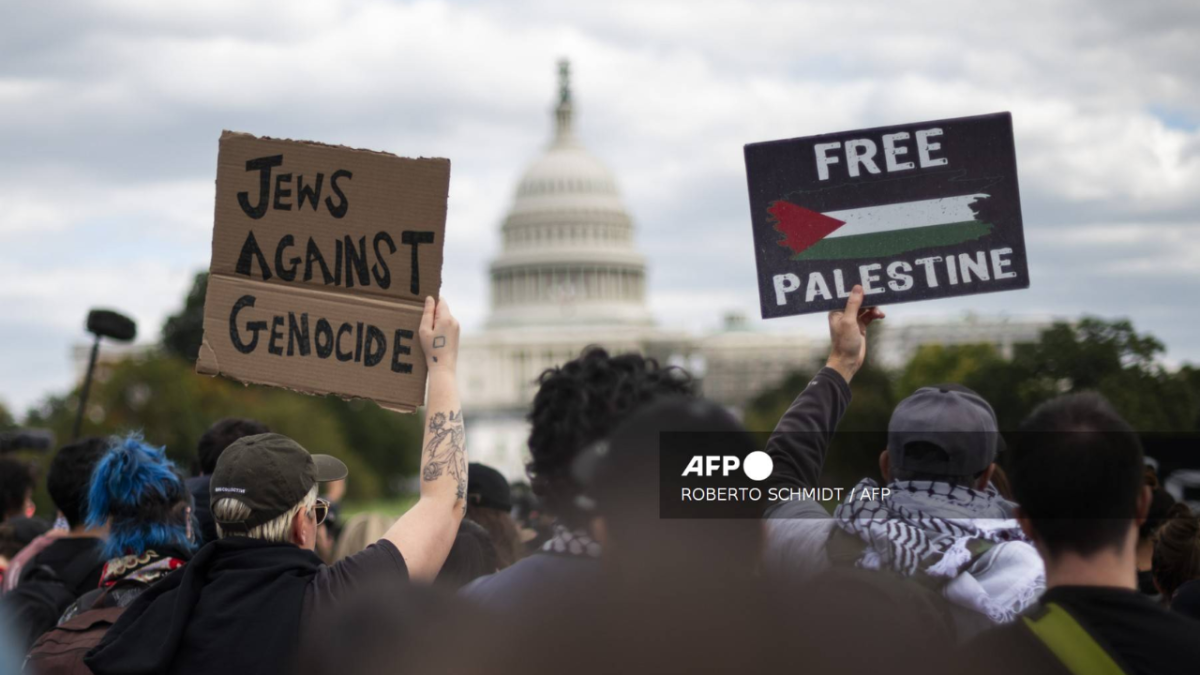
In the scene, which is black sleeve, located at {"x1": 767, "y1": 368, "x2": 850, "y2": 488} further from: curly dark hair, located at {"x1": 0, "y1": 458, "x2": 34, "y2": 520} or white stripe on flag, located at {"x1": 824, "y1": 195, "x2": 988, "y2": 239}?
curly dark hair, located at {"x1": 0, "y1": 458, "x2": 34, "y2": 520}

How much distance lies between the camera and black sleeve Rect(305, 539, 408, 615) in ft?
12.3

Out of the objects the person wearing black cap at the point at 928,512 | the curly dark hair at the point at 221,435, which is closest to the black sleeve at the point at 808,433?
the person wearing black cap at the point at 928,512

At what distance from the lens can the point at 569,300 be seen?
5226 inches

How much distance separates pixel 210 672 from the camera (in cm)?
374

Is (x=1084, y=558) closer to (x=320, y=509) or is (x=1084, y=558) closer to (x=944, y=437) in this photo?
(x=944, y=437)

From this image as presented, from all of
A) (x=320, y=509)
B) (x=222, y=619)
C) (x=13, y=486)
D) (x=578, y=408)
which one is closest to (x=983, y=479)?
(x=578, y=408)

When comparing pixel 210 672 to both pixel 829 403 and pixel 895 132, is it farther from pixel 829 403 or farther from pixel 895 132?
pixel 895 132

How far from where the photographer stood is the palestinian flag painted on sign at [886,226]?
4551mm

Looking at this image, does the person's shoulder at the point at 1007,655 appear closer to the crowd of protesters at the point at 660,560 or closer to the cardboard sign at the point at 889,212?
the crowd of protesters at the point at 660,560

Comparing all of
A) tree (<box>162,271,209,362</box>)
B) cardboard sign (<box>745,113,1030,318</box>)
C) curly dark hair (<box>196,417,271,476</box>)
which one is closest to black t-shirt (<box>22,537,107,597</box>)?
curly dark hair (<box>196,417,271,476</box>)

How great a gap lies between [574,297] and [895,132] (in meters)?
128

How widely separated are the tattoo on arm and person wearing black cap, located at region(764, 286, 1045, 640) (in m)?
0.94

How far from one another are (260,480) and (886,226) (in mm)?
1999

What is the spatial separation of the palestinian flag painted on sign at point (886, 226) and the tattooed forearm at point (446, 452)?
1.15m
